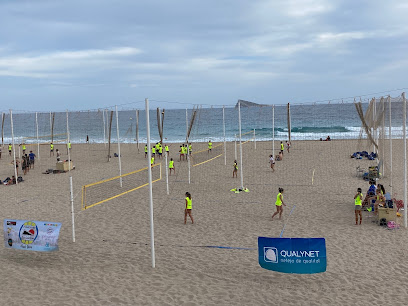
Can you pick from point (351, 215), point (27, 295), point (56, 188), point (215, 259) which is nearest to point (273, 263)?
point (215, 259)

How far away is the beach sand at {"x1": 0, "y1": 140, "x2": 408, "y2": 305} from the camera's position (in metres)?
6.71

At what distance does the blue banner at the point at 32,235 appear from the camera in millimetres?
8195

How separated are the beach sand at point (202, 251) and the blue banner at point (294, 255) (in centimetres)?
25

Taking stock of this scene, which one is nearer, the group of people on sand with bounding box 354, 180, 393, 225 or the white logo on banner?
the white logo on banner

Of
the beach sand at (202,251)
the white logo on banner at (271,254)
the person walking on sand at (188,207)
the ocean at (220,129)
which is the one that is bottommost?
the beach sand at (202,251)

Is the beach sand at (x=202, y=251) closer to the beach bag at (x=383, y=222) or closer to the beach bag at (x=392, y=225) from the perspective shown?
the beach bag at (x=392, y=225)

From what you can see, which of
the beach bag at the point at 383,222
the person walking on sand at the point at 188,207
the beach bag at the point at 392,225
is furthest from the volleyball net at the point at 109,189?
the beach bag at the point at 392,225

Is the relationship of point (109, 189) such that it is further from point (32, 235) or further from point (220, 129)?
point (220, 129)

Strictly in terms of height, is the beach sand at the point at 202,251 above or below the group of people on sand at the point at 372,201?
below

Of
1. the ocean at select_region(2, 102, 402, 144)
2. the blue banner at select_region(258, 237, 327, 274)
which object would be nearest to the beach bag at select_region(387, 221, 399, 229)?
the blue banner at select_region(258, 237, 327, 274)

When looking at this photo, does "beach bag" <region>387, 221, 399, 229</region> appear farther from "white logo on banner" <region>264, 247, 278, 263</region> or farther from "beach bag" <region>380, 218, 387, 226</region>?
"white logo on banner" <region>264, 247, 278, 263</region>

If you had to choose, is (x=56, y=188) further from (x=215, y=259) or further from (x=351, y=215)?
(x=351, y=215)

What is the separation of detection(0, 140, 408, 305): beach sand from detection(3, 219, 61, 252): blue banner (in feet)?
1.08

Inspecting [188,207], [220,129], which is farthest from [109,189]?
[220,129]
